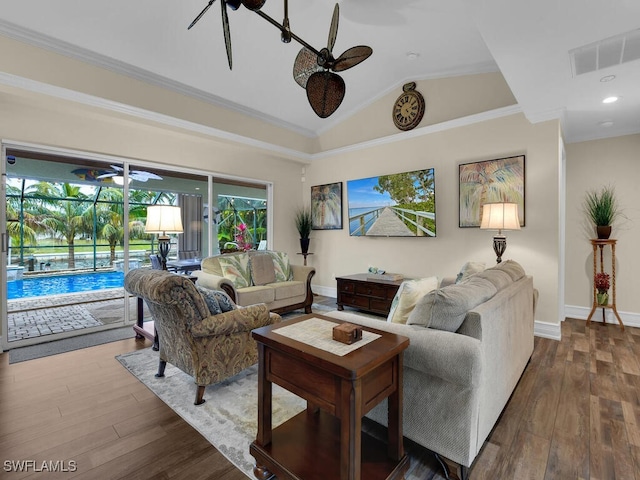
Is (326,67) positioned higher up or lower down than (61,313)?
higher up

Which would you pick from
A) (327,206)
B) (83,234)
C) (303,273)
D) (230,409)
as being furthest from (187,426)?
(327,206)

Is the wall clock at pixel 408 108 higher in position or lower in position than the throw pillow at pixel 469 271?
higher

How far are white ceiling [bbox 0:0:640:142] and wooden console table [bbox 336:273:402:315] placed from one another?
2.70 meters

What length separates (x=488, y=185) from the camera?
4016mm

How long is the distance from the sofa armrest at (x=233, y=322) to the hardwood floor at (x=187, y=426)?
0.62 meters

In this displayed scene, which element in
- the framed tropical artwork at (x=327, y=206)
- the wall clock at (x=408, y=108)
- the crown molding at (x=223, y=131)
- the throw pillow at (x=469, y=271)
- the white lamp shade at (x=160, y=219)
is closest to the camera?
the throw pillow at (x=469, y=271)

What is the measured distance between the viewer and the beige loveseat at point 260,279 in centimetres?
397

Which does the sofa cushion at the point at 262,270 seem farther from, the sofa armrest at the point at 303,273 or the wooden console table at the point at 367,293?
the wooden console table at the point at 367,293

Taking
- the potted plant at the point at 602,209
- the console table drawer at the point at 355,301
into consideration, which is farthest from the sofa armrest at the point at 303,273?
the potted plant at the point at 602,209

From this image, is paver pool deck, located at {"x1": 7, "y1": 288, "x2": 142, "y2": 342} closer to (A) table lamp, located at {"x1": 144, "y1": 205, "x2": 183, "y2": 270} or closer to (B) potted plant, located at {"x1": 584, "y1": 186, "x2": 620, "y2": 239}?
(A) table lamp, located at {"x1": 144, "y1": 205, "x2": 183, "y2": 270}

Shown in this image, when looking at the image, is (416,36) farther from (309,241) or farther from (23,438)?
(23,438)

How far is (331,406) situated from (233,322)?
4.04ft

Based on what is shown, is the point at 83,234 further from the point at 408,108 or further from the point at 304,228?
the point at 408,108

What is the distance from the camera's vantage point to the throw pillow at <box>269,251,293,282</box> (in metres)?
4.80
